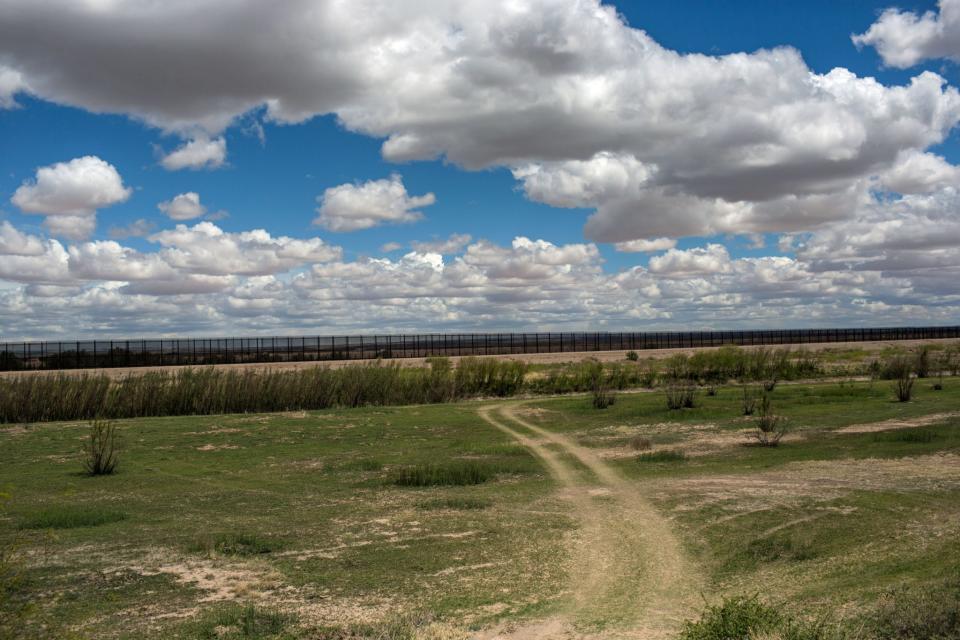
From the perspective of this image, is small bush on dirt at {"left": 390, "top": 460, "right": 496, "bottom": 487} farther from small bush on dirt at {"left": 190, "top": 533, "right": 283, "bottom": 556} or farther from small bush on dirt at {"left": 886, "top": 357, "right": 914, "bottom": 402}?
small bush on dirt at {"left": 886, "top": 357, "right": 914, "bottom": 402}

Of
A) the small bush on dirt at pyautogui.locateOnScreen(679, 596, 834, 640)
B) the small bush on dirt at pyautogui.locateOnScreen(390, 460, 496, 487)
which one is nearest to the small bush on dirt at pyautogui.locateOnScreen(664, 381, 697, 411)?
the small bush on dirt at pyautogui.locateOnScreen(390, 460, 496, 487)

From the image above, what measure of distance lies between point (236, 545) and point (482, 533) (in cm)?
338

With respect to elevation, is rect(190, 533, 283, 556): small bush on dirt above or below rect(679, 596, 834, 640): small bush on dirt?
below

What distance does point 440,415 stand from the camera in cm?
2736

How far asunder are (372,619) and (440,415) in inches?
770

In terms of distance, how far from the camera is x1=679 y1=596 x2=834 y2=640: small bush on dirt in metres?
6.28

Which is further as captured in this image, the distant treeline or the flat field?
the distant treeline

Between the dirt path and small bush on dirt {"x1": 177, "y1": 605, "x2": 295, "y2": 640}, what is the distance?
204 centimetres

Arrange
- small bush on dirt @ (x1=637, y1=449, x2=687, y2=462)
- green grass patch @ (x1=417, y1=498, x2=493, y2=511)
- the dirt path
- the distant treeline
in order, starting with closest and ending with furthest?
the dirt path, green grass patch @ (x1=417, y1=498, x2=493, y2=511), small bush on dirt @ (x1=637, y1=449, x2=687, y2=462), the distant treeline

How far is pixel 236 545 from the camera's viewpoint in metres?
10.5

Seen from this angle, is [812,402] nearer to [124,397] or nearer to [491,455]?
[491,455]

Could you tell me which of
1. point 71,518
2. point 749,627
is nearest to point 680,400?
point 71,518

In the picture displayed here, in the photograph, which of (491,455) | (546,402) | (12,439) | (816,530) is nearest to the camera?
(816,530)

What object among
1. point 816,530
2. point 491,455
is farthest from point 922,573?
point 491,455
